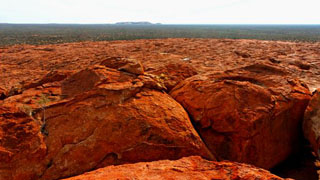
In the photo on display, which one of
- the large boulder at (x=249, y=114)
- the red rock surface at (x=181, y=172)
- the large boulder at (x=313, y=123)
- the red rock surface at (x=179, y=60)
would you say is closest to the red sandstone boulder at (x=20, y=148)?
the red rock surface at (x=181, y=172)

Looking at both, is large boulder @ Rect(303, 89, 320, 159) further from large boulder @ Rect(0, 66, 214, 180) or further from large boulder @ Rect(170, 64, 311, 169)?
large boulder @ Rect(0, 66, 214, 180)

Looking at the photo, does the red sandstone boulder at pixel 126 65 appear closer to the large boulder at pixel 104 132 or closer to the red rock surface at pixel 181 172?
the large boulder at pixel 104 132

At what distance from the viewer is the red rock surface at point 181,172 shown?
2982 mm

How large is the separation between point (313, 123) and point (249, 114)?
1615 millimetres

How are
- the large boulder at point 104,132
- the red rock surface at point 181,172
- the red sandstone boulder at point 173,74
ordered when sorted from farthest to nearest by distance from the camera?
the red sandstone boulder at point 173,74 → the large boulder at point 104,132 → the red rock surface at point 181,172

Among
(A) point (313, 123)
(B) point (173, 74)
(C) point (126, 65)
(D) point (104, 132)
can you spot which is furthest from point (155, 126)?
(A) point (313, 123)

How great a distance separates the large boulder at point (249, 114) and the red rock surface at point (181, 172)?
1459 mm

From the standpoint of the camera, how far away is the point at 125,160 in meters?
3.88

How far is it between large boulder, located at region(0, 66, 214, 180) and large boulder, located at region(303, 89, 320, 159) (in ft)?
8.34

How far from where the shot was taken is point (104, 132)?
4133 mm

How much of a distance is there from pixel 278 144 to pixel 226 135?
140 centimetres

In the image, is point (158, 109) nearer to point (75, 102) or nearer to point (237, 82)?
point (75, 102)

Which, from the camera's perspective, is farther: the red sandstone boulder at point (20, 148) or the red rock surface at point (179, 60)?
the red rock surface at point (179, 60)

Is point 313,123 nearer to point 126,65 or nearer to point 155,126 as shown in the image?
point 155,126
